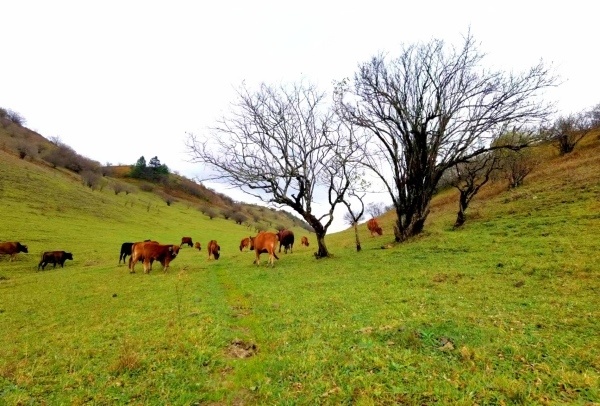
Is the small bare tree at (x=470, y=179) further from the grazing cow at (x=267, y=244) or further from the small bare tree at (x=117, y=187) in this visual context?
the small bare tree at (x=117, y=187)

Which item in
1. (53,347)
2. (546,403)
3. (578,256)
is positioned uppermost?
(578,256)

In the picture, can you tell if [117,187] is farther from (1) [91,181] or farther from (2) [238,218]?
(2) [238,218]

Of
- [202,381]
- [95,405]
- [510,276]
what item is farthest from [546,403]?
[510,276]

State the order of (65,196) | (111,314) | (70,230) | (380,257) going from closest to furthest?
(111,314) → (380,257) → (70,230) → (65,196)

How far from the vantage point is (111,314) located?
9.80m

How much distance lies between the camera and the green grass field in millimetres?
4832

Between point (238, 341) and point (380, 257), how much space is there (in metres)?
A: 11.6

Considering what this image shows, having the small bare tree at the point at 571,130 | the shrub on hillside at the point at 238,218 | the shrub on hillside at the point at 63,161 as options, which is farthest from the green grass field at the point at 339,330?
the shrub on hillside at the point at 238,218

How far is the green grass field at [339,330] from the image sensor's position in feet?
15.9

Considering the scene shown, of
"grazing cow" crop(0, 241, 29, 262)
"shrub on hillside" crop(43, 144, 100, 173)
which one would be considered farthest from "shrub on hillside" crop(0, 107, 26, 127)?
"grazing cow" crop(0, 241, 29, 262)

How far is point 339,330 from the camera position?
7.15 metres

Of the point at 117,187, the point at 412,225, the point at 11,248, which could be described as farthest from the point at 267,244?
the point at 117,187

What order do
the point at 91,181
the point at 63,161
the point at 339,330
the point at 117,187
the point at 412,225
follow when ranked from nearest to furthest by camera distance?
1. the point at 339,330
2. the point at 412,225
3. the point at 91,181
4. the point at 117,187
5. the point at 63,161

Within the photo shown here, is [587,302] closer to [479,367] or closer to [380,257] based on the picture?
[479,367]
